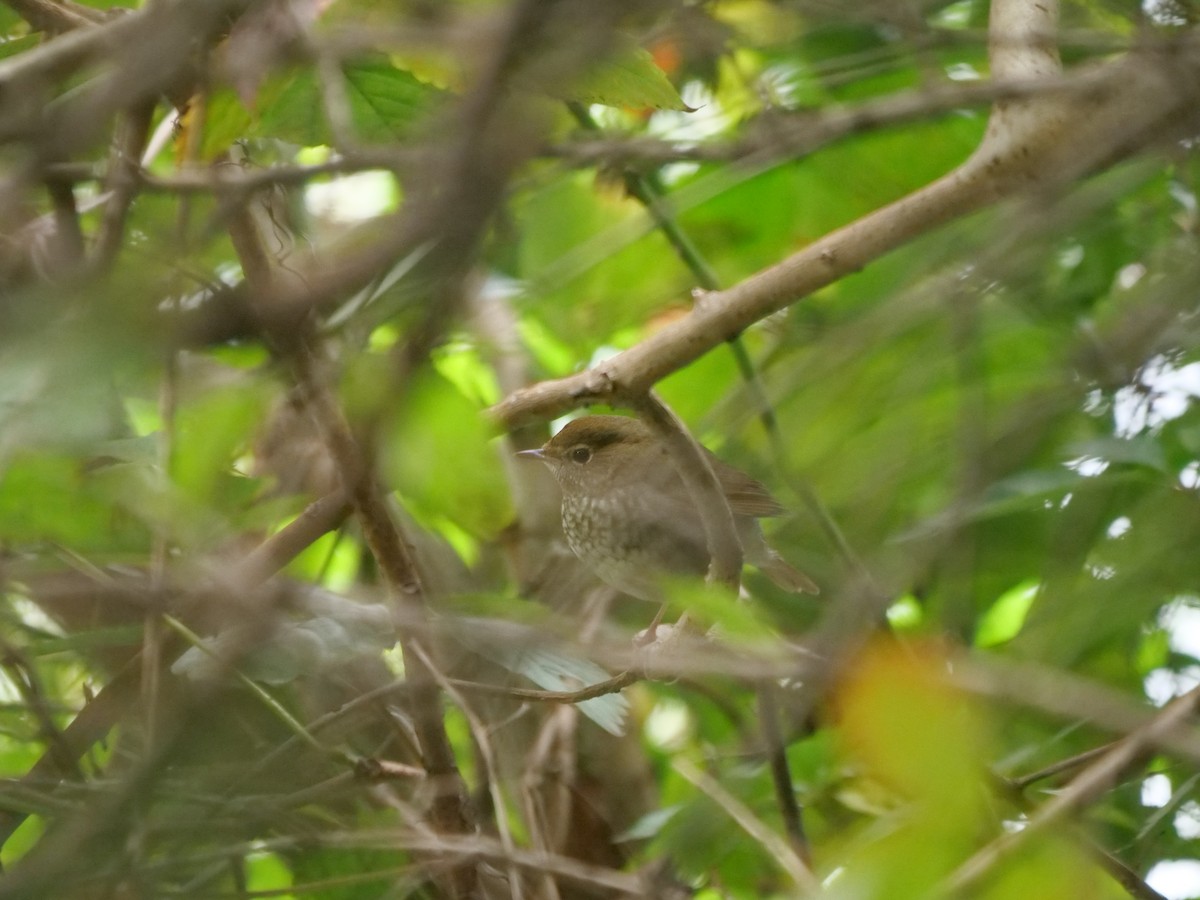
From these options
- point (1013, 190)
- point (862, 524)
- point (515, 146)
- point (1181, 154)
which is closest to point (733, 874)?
point (862, 524)

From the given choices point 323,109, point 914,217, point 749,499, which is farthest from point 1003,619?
point 323,109

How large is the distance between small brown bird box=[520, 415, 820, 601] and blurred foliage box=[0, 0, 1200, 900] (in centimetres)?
11

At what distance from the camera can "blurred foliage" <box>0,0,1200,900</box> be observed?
1.15m

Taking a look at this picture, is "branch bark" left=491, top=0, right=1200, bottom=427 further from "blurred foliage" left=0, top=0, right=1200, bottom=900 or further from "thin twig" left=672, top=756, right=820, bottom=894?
"thin twig" left=672, top=756, right=820, bottom=894

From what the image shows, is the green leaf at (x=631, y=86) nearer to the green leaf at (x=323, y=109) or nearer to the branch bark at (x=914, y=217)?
the green leaf at (x=323, y=109)

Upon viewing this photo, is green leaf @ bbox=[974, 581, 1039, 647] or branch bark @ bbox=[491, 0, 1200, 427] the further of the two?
green leaf @ bbox=[974, 581, 1039, 647]

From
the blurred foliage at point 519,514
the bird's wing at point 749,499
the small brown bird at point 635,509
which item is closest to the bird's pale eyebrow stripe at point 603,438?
the small brown bird at point 635,509

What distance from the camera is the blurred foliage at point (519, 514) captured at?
115 cm

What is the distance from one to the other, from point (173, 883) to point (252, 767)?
16cm

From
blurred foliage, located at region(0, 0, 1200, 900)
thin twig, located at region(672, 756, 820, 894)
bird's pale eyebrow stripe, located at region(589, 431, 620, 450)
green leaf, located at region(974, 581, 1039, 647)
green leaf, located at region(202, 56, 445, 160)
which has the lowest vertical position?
green leaf, located at region(974, 581, 1039, 647)

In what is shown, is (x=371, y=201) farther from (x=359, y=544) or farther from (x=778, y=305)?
(x=778, y=305)

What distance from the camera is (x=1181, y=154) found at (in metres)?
1.64

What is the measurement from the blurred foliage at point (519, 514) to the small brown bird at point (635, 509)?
114mm

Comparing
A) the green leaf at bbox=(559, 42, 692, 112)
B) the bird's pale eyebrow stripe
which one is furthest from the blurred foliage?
the bird's pale eyebrow stripe
